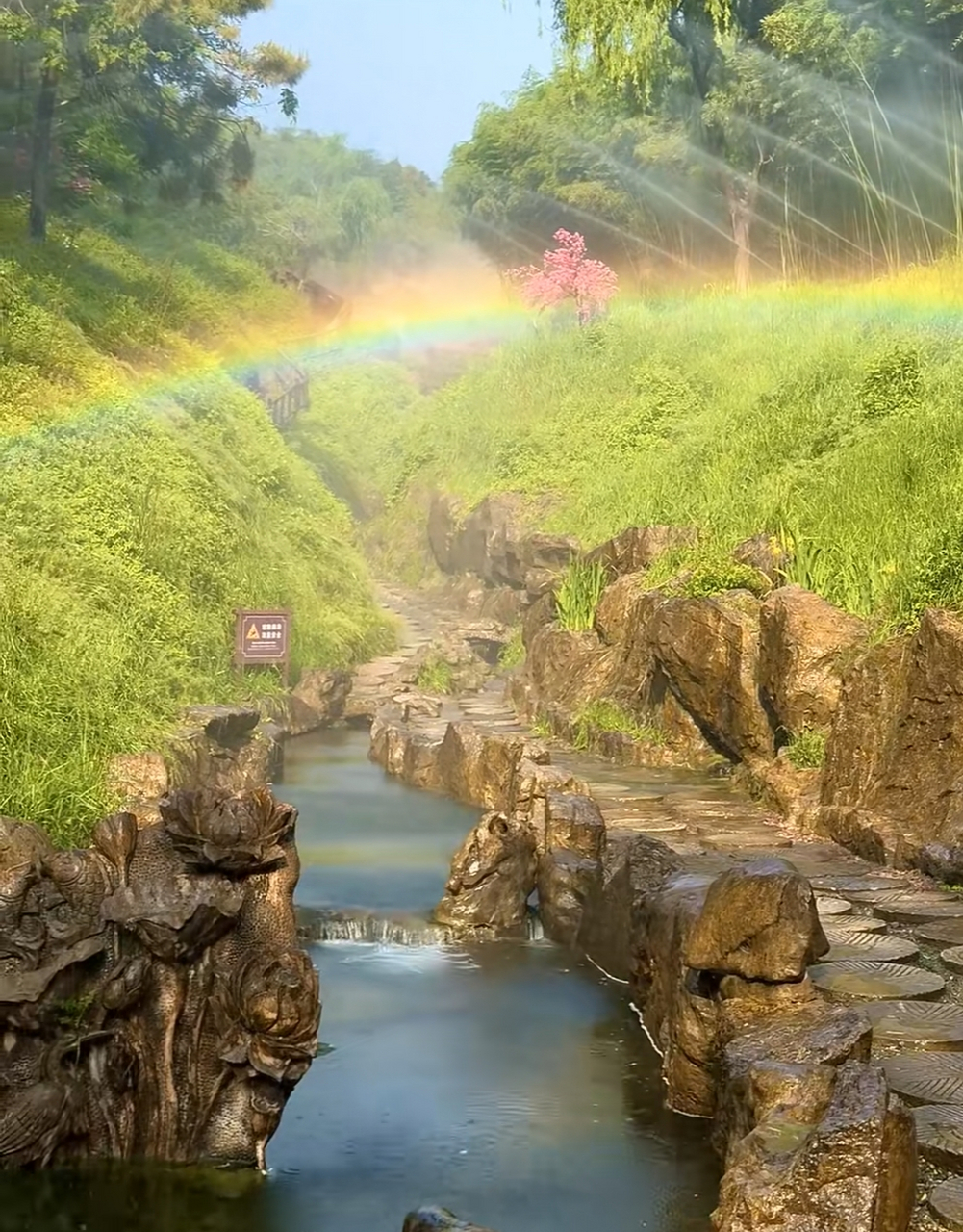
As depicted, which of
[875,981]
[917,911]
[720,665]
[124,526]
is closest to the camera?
[875,981]

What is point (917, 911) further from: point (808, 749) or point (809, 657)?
point (809, 657)

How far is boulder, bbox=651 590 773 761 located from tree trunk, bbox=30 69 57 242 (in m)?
15.3

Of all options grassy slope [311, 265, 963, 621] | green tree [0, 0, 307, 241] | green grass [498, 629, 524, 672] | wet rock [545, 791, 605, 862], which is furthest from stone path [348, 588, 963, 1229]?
green tree [0, 0, 307, 241]

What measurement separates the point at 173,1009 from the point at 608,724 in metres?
8.85

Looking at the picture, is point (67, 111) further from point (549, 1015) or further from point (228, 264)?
point (549, 1015)

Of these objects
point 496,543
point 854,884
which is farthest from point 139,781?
point 496,543

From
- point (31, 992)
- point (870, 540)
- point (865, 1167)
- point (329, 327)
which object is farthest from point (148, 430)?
point (329, 327)

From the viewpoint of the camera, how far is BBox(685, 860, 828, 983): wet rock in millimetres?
6336

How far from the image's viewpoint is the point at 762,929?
20.9 feet

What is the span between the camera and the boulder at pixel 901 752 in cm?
957

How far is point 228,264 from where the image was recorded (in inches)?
1347

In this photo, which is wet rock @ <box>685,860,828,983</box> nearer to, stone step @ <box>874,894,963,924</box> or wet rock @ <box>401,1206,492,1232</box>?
wet rock @ <box>401,1206,492,1232</box>

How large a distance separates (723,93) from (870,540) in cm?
1842

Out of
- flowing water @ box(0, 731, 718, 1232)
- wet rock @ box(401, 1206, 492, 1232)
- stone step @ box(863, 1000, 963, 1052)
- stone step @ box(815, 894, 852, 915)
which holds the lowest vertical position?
flowing water @ box(0, 731, 718, 1232)
